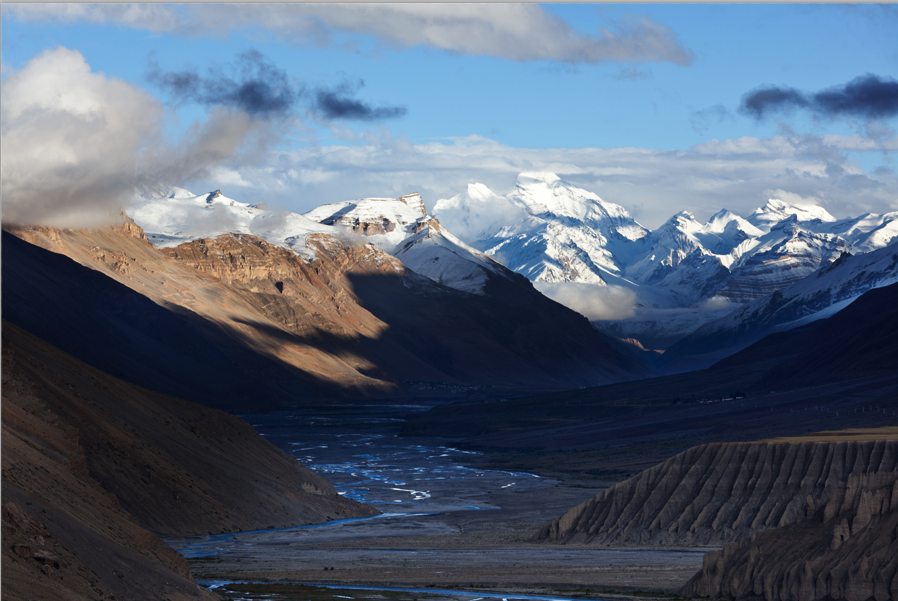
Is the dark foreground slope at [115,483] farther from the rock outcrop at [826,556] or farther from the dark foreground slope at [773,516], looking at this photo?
the dark foreground slope at [773,516]

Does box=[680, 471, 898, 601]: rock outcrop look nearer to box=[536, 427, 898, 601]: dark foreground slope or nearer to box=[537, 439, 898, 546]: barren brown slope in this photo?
box=[536, 427, 898, 601]: dark foreground slope

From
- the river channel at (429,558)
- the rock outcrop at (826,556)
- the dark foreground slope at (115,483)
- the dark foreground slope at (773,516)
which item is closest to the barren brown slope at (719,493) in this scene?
the dark foreground slope at (773,516)

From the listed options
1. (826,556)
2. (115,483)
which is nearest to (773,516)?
(826,556)

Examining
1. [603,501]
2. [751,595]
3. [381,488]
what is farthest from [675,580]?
[381,488]

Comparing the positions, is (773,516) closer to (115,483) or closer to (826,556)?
(826,556)

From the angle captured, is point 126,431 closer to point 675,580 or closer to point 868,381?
point 675,580

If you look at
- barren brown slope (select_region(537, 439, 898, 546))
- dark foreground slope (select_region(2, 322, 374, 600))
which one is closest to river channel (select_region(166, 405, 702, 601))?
barren brown slope (select_region(537, 439, 898, 546))
